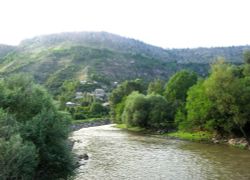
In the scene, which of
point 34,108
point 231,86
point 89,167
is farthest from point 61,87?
point 34,108

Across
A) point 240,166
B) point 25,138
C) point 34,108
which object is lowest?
point 240,166

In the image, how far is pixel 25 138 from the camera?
90.6 ft

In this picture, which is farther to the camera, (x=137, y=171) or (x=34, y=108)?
(x=137, y=171)

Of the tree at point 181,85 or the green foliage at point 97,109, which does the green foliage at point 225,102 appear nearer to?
the tree at point 181,85

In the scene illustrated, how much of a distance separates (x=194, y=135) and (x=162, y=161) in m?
27.5

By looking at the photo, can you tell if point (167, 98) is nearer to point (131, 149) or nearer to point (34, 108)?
point (131, 149)

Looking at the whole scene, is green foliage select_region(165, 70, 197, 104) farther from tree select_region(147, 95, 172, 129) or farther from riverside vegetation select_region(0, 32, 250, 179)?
tree select_region(147, 95, 172, 129)

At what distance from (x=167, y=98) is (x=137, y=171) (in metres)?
62.2

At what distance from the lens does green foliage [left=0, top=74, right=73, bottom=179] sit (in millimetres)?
23891

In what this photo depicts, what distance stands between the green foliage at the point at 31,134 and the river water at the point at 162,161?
6.84 metres

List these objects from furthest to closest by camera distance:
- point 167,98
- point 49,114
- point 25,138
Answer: point 167,98 < point 49,114 < point 25,138

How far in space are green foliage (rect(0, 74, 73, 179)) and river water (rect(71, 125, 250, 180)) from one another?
22.4ft

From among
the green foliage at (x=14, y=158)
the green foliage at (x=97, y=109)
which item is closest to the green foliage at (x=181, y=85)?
the green foliage at (x=97, y=109)

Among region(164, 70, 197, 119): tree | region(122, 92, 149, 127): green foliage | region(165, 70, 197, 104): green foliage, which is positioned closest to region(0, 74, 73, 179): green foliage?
region(122, 92, 149, 127): green foliage
